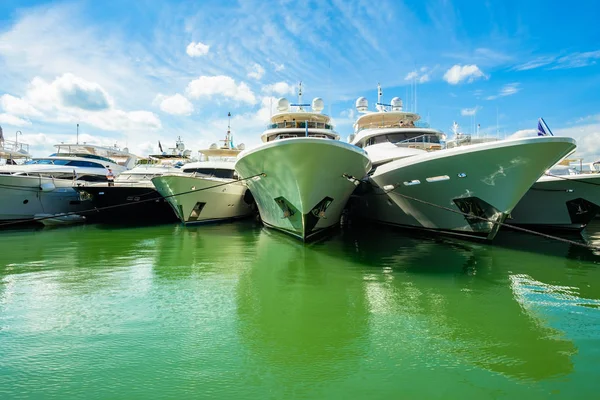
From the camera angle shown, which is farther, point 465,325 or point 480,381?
point 465,325

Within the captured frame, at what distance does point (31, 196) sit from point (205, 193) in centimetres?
728

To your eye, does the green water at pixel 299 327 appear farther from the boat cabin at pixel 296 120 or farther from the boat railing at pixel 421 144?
the boat cabin at pixel 296 120

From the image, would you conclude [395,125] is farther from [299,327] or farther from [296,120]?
[299,327]

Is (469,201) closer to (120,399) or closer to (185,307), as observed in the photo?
(185,307)

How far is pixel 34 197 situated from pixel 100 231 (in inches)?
152

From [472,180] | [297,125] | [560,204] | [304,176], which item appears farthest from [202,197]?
[560,204]

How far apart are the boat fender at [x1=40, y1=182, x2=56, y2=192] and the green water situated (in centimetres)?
737

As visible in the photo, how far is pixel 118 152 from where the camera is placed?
28.0 meters

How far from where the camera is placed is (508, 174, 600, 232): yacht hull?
1149cm

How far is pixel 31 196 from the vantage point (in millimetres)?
14109

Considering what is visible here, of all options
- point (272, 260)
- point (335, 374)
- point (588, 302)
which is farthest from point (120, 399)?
point (588, 302)

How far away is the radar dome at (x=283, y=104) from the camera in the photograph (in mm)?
17141

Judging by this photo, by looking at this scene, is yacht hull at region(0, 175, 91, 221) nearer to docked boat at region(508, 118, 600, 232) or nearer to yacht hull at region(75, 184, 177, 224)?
yacht hull at region(75, 184, 177, 224)

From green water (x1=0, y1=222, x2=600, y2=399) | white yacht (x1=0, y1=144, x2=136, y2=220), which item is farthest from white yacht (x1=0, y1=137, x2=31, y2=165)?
green water (x1=0, y1=222, x2=600, y2=399)
